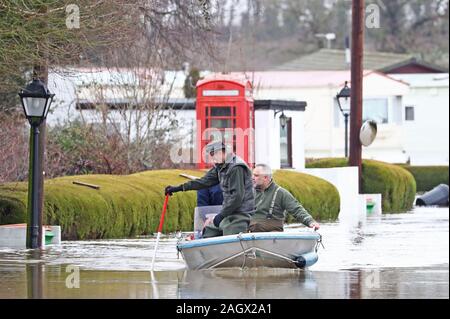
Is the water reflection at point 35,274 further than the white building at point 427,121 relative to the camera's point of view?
No

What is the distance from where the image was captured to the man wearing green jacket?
16312 mm

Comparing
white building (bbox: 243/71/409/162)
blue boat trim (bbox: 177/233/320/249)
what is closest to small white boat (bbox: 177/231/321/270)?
blue boat trim (bbox: 177/233/320/249)

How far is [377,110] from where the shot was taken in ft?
182

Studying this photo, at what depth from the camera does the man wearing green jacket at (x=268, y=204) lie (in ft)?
53.5

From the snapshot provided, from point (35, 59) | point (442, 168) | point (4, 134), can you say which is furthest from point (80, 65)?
point (442, 168)

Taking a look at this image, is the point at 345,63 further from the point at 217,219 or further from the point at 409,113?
the point at 217,219

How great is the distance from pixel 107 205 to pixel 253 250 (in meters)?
6.61

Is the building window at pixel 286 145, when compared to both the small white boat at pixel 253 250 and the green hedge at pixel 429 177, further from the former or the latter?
the green hedge at pixel 429 177

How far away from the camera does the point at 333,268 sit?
16672 millimetres

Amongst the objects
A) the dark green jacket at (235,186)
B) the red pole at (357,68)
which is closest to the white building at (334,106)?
the red pole at (357,68)

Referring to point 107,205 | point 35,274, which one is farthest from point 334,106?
point 35,274

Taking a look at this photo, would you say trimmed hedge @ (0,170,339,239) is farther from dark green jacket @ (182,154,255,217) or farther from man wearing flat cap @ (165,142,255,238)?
dark green jacket @ (182,154,255,217)

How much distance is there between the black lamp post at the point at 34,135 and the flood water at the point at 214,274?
0.37m
